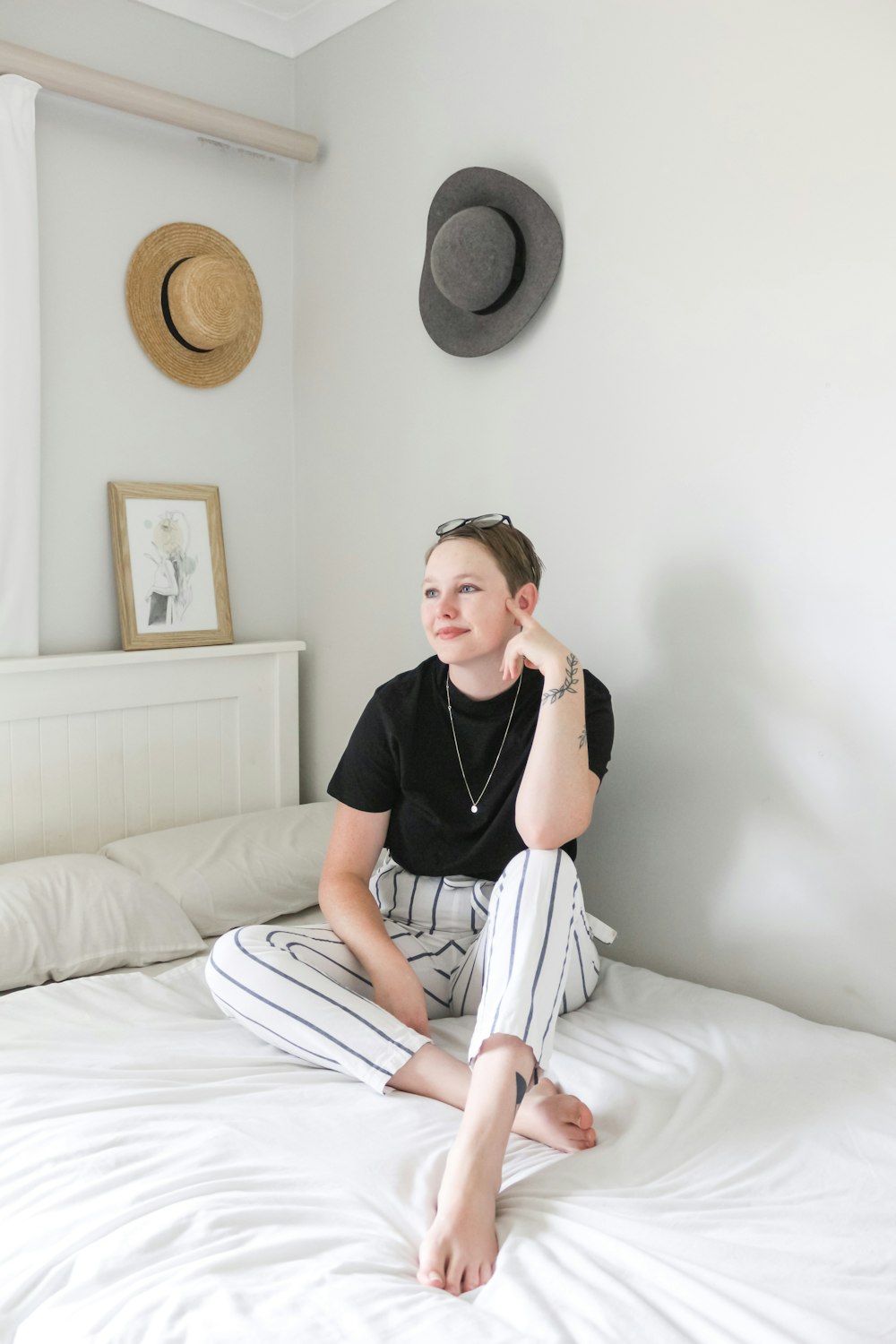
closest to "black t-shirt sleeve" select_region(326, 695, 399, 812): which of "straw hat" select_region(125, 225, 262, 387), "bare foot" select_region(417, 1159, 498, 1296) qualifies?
"bare foot" select_region(417, 1159, 498, 1296)

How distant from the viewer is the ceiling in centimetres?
246

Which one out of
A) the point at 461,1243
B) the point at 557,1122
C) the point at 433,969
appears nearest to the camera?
the point at 461,1243

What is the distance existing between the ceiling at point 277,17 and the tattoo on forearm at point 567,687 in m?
1.70

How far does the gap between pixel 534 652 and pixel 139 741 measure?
3.81 feet

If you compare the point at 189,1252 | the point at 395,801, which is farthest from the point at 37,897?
the point at 189,1252

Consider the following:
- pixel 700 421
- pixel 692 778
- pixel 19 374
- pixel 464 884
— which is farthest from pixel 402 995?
pixel 19 374

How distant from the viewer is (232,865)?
86.5 inches

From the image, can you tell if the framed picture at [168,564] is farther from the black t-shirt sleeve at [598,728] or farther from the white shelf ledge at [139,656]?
the black t-shirt sleeve at [598,728]

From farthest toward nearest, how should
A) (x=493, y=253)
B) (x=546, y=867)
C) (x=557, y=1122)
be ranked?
(x=493, y=253)
(x=546, y=867)
(x=557, y=1122)

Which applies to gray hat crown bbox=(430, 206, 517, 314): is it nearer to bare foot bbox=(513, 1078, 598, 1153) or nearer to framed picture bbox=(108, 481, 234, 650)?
framed picture bbox=(108, 481, 234, 650)

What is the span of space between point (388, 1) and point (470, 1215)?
242 cm

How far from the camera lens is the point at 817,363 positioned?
1.68 m

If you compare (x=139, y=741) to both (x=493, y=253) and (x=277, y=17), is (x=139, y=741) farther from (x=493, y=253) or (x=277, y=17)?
(x=277, y=17)

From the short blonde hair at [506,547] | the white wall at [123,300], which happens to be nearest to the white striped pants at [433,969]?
the short blonde hair at [506,547]
